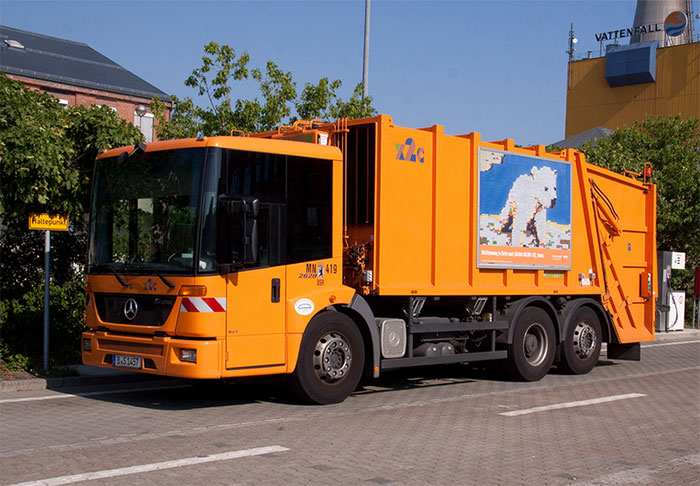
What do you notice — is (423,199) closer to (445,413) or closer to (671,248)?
(445,413)

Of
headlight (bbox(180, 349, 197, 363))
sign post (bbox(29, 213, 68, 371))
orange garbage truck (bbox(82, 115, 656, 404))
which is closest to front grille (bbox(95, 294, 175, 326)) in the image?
orange garbage truck (bbox(82, 115, 656, 404))

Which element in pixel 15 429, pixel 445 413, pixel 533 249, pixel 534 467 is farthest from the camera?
pixel 533 249

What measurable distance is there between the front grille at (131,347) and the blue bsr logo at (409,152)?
3747 millimetres

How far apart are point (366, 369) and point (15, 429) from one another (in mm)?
4060

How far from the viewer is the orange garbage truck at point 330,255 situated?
896cm

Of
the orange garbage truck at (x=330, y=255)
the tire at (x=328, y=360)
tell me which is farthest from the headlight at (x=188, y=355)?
the tire at (x=328, y=360)

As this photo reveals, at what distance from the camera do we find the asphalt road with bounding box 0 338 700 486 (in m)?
6.57

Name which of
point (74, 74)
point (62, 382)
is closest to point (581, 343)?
point (62, 382)

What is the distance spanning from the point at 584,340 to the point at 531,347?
1.38 m

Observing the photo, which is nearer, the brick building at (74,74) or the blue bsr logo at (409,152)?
the blue bsr logo at (409,152)

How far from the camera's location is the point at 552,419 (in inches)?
371

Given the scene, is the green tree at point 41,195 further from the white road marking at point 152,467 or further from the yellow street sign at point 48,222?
the white road marking at point 152,467

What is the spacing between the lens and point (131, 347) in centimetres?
940

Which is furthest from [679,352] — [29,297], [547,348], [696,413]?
[29,297]
